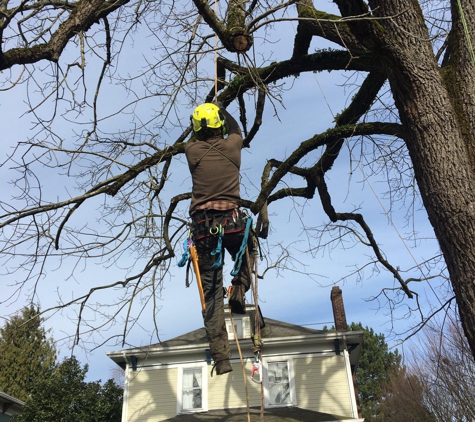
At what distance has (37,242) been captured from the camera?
6.62 meters

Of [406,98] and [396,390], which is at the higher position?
[396,390]

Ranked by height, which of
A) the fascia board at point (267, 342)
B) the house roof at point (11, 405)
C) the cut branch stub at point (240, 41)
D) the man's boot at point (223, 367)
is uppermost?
the cut branch stub at point (240, 41)

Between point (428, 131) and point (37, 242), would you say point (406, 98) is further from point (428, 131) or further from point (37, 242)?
point (37, 242)

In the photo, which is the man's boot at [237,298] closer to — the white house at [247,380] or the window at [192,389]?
the white house at [247,380]

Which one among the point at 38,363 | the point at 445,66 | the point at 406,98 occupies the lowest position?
the point at 406,98

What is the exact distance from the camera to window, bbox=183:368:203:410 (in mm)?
13727

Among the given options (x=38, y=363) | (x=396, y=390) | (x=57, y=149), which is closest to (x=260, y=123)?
(x=57, y=149)

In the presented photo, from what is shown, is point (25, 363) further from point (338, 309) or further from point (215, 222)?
point (215, 222)

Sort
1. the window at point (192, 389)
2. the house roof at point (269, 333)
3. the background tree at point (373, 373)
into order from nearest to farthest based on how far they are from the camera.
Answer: the window at point (192, 389) → the house roof at point (269, 333) → the background tree at point (373, 373)

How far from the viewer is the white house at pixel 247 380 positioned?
1324 centimetres

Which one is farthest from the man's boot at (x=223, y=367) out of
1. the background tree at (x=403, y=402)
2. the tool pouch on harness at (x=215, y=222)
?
the background tree at (x=403, y=402)

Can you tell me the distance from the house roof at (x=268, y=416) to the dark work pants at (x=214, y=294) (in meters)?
7.31

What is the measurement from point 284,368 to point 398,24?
11.1 m

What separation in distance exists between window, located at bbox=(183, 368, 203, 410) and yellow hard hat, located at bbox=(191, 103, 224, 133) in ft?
34.8
